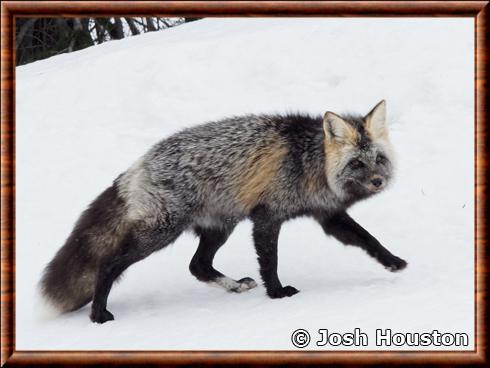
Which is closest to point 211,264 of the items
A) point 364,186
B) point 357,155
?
point 364,186

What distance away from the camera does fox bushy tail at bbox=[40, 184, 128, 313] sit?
7344 millimetres

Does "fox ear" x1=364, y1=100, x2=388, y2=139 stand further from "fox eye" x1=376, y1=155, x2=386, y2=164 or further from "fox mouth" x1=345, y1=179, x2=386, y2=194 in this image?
"fox mouth" x1=345, y1=179, x2=386, y2=194

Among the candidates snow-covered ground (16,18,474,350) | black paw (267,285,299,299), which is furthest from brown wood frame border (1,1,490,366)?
black paw (267,285,299,299)

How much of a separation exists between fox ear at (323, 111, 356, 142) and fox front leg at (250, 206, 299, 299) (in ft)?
3.46

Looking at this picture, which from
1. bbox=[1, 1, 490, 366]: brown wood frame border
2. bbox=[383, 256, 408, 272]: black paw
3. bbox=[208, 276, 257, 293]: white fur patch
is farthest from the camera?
bbox=[208, 276, 257, 293]: white fur patch

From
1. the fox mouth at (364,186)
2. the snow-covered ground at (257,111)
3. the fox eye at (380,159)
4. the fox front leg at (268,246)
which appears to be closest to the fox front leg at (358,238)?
the snow-covered ground at (257,111)

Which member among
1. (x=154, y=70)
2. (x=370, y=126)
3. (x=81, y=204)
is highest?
(x=154, y=70)

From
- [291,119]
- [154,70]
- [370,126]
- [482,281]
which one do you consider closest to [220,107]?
[154,70]

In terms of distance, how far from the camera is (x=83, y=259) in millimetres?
7441

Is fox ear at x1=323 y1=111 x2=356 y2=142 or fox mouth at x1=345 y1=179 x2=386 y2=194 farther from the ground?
fox ear at x1=323 y1=111 x2=356 y2=142

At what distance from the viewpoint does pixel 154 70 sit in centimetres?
1246

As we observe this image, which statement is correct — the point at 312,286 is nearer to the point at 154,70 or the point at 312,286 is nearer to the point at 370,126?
the point at 370,126
